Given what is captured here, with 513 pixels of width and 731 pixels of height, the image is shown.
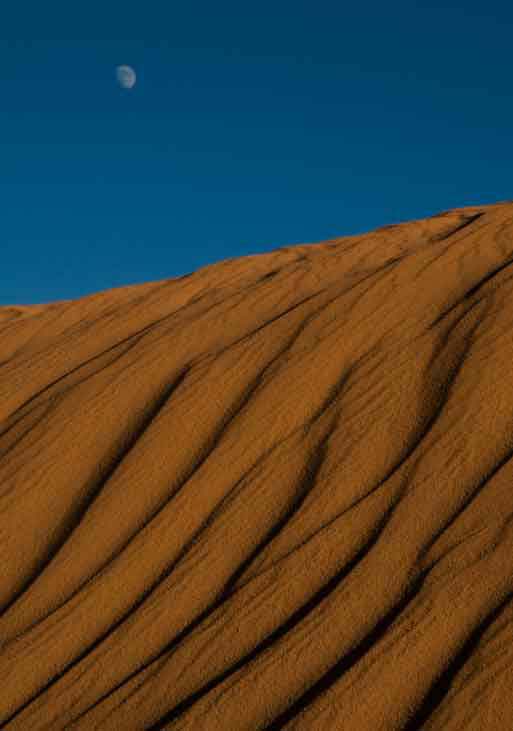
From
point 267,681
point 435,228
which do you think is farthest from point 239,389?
point 435,228

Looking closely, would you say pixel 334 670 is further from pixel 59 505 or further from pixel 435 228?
pixel 435 228

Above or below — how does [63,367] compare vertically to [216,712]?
above

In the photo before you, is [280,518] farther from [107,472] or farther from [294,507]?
[107,472]

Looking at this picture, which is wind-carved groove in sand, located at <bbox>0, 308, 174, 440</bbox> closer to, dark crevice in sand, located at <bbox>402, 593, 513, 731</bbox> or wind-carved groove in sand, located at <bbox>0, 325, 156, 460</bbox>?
wind-carved groove in sand, located at <bbox>0, 325, 156, 460</bbox>

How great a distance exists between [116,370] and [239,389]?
1657mm

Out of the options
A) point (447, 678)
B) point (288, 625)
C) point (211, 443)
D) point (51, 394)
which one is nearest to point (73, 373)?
point (51, 394)

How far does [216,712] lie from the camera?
3.22 metres

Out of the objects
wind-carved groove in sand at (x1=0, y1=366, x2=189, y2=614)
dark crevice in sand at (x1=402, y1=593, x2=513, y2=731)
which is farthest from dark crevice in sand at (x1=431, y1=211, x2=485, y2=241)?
dark crevice in sand at (x1=402, y1=593, x2=513, y2=731)

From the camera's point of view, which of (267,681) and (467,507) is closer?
(267,681)

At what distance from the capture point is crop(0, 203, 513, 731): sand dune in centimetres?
317

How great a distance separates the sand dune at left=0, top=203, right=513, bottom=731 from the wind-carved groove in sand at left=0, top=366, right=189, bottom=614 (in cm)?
2

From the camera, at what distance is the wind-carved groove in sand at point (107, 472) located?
4.89 meters

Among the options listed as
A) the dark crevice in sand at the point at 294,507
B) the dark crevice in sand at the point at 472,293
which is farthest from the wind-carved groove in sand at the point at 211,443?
the dark crevice in sand at the point at 472,293

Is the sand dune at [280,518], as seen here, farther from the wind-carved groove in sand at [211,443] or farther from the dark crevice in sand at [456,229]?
the dark crevice in sand at [456,229]
